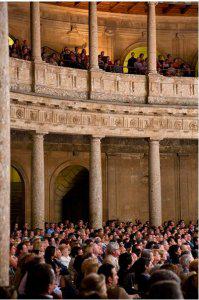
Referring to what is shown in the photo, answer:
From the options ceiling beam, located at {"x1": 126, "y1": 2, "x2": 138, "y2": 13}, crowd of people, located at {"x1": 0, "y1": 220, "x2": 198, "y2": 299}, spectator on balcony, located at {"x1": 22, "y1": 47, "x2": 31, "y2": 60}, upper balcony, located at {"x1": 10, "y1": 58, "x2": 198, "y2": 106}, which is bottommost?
crowd of people, located at {"x1": 0, "y1": 220, "x2": 198, "y2": 299}

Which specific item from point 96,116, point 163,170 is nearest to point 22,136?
point 96,116

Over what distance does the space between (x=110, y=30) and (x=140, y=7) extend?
6.71 ft

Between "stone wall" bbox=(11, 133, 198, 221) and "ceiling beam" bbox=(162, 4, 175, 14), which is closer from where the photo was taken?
"stone wall" bbox=(11, 133, 198, 221)

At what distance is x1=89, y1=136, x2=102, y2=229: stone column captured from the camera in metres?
25.2

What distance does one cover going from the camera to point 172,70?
29.0 m

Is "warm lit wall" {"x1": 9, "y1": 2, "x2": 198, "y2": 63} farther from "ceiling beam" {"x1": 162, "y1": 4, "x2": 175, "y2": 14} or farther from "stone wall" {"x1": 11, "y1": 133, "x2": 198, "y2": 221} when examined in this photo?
"stone wall" {"x1": 11, "y1": 133, "x2": 198, "y2": 221}

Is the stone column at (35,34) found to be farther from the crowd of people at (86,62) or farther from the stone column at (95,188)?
the stone column at (95,188)

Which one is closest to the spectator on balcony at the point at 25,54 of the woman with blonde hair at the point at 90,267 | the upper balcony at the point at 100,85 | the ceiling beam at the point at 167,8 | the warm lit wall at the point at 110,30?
the upper balcony at the point at 100,85

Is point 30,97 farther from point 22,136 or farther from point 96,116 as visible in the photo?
point 22,136

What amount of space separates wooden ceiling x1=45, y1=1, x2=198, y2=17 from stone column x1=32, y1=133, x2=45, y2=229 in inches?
374

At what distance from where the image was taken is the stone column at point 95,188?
992 inches

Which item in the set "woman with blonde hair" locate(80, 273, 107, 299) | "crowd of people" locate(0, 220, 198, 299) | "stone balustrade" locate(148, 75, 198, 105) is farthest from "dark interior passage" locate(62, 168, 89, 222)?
"woman with blonde hair" locate(80, 273, 107, 299)

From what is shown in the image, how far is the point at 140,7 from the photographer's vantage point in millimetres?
Answer: 31547

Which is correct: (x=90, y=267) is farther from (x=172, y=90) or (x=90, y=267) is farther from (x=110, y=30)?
(x=110, y=30)
